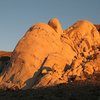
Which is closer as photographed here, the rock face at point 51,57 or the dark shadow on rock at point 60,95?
the dark shadow on rock at point 60,95

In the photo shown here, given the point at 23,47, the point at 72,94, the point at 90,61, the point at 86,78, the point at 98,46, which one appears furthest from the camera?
the point at 98,46

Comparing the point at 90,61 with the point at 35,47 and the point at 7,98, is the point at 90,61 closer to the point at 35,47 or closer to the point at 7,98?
the point at 35,47

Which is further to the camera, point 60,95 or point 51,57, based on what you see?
point 51,57

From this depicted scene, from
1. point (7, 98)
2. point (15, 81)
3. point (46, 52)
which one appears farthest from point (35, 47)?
point (7, 98)

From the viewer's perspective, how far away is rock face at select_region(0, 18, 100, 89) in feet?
136

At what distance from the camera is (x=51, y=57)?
43.9 metres

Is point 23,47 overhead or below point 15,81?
overhead

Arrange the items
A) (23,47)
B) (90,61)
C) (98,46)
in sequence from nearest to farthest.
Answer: (90,61), (23,47), (98,46)

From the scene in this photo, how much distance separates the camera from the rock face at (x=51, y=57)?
41.3 metres

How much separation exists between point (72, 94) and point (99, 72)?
1627 centimetres

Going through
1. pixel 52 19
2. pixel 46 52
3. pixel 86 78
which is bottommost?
pixel 86 78

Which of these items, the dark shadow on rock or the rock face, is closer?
the dark shadow on rock

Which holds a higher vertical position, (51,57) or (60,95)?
(51,57)

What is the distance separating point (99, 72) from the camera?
136 ft
